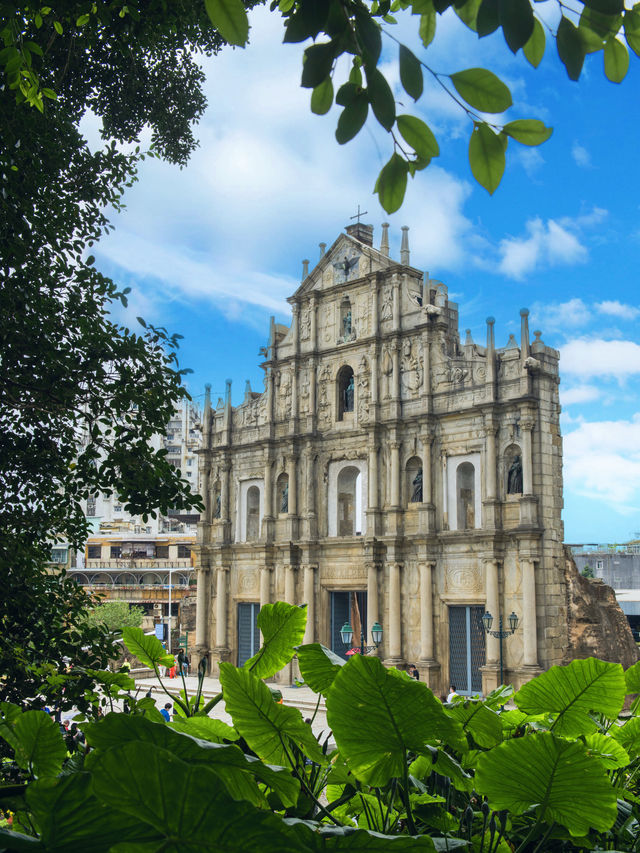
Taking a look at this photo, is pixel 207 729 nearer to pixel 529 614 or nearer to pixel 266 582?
pixel 529 614

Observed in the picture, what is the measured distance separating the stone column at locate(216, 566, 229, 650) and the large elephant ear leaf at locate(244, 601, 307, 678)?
94.1 ft

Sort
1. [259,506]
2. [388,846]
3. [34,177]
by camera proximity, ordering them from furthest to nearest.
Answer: [259,506] < [34,177] < [388,846]

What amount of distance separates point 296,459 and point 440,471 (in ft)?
19.0

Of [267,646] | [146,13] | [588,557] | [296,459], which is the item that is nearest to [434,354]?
[296,459]

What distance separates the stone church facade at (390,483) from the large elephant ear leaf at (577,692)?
69.7 feet

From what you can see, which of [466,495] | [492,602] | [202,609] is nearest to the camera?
[492,602]

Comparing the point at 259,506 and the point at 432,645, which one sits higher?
the point at 259,506

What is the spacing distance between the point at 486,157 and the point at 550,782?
176 cm

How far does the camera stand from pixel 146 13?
8.37 metres

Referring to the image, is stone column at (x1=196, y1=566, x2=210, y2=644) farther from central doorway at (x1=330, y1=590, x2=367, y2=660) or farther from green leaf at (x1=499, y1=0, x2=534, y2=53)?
green leaf at (x1=499, y1=0, x2=534, y2=53)

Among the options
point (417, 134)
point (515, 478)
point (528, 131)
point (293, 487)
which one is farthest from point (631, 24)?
point (293, 487)

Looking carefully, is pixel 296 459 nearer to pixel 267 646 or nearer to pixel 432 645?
pixel 432 645

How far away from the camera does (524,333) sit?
23609mm

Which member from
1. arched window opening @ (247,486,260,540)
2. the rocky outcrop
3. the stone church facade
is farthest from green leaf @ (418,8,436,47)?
arched window opening @ (247,486,260,540)
